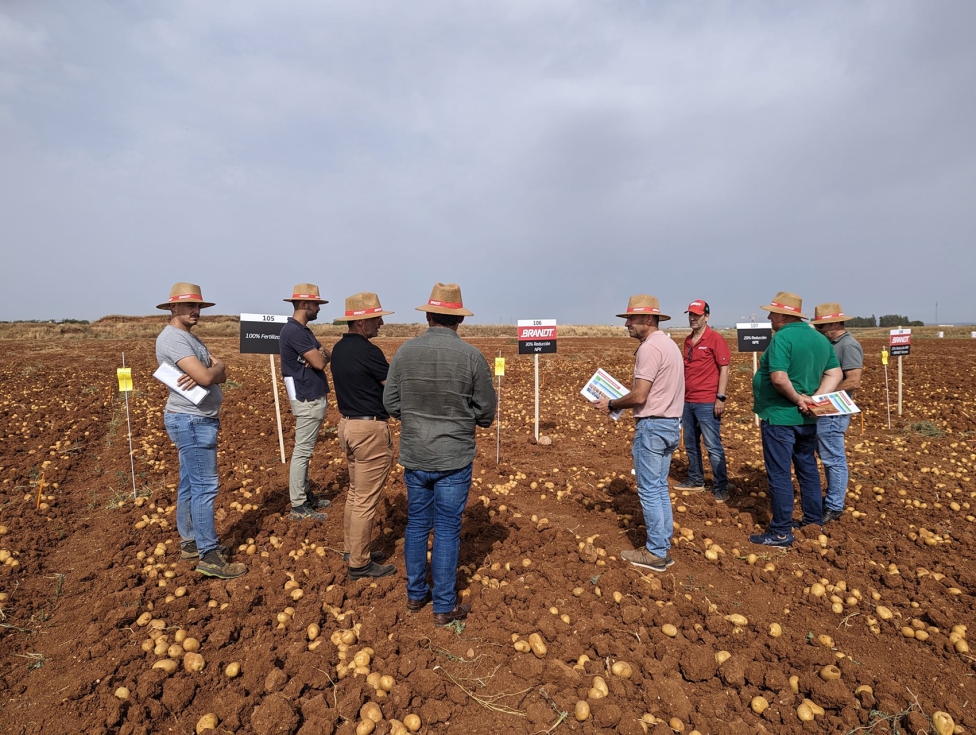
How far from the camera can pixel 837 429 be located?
5.37 m

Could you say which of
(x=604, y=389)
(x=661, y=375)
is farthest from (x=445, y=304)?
(x=661, y=375)

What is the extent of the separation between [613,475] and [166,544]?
5479 millimetres

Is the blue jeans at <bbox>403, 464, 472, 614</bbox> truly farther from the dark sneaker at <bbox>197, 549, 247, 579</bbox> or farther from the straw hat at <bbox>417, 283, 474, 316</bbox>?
the dark sneaker at <bbox>197, 549, 247, 579</bbox>

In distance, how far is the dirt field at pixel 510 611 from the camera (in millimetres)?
3018

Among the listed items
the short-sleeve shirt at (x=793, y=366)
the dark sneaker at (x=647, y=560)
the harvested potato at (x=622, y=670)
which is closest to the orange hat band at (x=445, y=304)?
the harvested potato at (x=622, y=670)

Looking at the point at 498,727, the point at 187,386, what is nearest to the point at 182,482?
the point at 187,386

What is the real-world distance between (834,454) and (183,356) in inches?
253

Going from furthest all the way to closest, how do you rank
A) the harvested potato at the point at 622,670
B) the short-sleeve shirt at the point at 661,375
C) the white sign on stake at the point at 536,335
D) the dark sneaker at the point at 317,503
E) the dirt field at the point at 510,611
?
the white sign on stake at the point at 536,335, the dark sneaker at the point at 317,503, the short-sleeve shirt at the point at 661,375, the harvested potato at the point at 622,670, the dirt field at the point at 510,611

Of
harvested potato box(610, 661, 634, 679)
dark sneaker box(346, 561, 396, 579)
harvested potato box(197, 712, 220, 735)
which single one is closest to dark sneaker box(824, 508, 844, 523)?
harvested potato box(610, 661, 634, 679)

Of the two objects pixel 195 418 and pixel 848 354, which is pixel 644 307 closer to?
pixel 848 354

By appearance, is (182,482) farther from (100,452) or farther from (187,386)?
(100,452)

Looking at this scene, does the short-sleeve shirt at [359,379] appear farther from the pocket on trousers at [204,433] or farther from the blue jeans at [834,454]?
the blue jeans at [834,454]

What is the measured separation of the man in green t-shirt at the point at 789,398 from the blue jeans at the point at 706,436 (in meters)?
1.10

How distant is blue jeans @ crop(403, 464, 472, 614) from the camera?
11.9 feet
